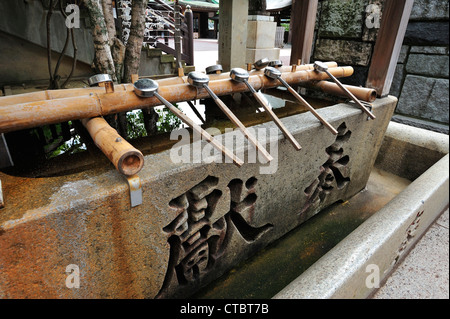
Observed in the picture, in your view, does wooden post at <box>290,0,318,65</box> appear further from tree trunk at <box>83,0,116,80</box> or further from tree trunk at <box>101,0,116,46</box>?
tree trunk at <box>101,0,116,46</box>

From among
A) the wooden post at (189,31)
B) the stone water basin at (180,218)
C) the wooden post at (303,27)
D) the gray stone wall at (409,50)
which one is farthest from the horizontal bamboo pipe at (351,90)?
the wooden post at (189,31)

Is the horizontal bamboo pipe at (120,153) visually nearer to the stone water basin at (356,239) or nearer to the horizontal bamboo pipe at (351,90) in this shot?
the stone water basin at (356,239)

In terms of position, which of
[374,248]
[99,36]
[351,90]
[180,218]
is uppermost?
[99,36]

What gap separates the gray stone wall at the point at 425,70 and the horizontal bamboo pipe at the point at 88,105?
363 cm

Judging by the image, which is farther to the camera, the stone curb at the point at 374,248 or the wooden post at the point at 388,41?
the wooden post at the point at 388,41

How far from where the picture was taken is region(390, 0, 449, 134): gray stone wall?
4.11 metres

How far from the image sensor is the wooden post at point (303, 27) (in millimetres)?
3215

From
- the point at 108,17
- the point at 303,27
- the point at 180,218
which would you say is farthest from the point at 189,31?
the point at 180,218

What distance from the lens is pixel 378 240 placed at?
1.87m

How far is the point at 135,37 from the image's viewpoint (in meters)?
3.45

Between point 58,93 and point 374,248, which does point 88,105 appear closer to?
point 58,93

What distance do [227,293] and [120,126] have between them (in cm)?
186

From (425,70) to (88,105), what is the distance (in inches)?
204

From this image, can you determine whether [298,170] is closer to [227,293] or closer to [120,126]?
[227,293]
